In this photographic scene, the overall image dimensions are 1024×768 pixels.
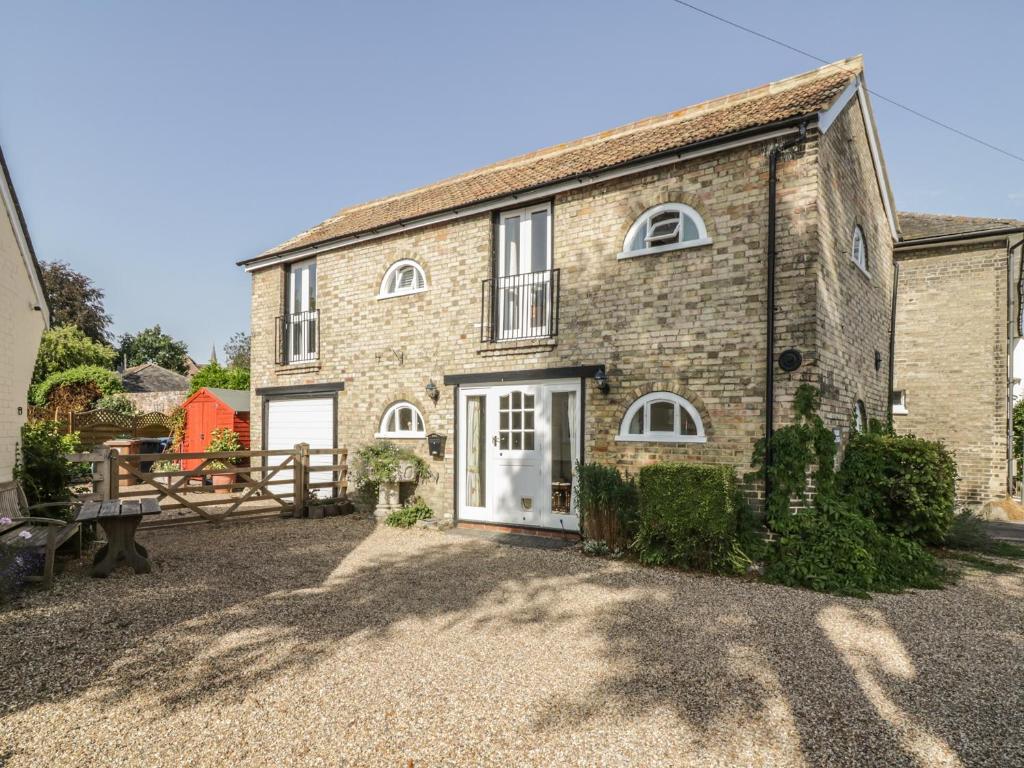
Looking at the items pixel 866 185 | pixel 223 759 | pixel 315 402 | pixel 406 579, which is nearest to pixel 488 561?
pixel 406 579

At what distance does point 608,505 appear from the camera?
793cm

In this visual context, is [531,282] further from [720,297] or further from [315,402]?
[315,402]

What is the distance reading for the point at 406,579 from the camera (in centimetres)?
664

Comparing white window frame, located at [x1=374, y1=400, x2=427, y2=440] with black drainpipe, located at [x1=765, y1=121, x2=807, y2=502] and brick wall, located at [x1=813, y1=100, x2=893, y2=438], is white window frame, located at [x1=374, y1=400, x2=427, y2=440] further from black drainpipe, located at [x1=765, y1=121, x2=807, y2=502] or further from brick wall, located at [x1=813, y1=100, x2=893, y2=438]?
brick wall, located at [x1=813, y1=100, x2=893, y2=438]

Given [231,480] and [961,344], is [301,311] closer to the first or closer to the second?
[231,480]

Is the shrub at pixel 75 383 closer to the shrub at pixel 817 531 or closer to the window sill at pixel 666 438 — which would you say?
the window sill at pixel 666 438

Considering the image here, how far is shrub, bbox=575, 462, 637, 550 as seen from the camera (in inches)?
309

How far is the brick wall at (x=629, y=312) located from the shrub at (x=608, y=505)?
0.37 m

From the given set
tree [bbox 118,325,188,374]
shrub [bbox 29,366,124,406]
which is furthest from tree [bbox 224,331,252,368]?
shrub [bbox 29,366,124,406]

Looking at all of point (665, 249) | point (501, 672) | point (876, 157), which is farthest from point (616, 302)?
point (876, 157)

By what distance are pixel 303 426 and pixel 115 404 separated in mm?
15310

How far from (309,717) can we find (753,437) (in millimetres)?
5710

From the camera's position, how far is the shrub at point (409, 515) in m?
10.0

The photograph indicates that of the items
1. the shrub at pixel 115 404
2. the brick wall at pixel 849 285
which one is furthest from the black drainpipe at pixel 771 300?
the shrub at pixel 115 404
